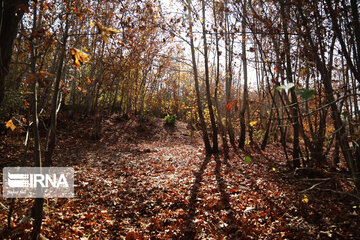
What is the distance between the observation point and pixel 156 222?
4.09 metres

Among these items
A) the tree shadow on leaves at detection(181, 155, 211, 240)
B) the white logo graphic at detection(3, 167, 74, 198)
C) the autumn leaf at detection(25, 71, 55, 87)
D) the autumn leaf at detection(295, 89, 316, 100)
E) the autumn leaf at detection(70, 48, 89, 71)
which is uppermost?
the autumn leaf at detection(70, 48, 89, 71)

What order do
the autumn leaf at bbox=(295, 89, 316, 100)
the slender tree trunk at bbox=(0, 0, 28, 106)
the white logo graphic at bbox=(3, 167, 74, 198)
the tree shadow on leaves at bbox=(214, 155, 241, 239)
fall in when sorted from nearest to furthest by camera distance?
the autumn leaf at bbox=(295, 89, 316, 100)
the slender tree trunk at bbox=(0, 0, 28, 106)
the tree shadow on leaves at bbox=(214, 155, 241, 239)
the white logo graphic at bbox=(3, 167, 74, 198)

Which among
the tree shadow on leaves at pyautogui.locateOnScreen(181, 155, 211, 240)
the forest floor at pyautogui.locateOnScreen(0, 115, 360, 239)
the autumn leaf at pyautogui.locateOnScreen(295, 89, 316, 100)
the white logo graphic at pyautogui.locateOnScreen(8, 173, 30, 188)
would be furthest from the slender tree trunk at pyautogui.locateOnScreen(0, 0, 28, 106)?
the white logo graphic at pyautogui.locateOnScreen(8, 173, 30, 188)

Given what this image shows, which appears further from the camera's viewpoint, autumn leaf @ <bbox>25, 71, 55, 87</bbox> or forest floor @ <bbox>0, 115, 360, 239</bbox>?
forest floor @ <bbox>0, 115, 360, 239</bbox>

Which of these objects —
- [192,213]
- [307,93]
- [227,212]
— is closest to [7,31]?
[307,93]

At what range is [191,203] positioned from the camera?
476 cm

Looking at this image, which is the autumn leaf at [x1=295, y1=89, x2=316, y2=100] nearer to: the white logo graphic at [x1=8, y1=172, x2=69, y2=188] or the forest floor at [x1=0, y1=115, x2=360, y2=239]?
the forest floor at [x1=0, y1=115, x2=360, y2=239]

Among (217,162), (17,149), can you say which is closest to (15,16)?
(217,162)

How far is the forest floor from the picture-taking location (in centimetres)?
366

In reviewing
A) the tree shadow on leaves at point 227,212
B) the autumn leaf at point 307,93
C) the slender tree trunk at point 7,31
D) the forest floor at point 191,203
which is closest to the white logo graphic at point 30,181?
the forest floor at point 191,203

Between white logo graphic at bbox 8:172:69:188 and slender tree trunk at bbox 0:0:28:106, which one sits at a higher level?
slender tree trunk at bbox 0:0:28:106

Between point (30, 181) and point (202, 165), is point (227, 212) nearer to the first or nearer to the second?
point (202, 165)

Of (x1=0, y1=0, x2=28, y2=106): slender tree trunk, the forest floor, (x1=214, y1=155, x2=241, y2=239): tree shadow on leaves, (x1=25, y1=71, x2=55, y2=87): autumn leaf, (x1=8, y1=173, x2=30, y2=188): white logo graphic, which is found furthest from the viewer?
(x1=8, y1=173, x2=30, y2=188): white logo graphic

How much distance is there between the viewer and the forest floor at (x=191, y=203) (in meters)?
3.66
